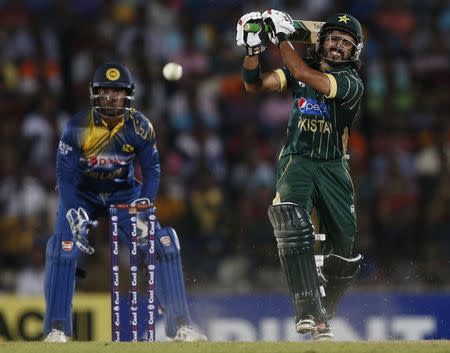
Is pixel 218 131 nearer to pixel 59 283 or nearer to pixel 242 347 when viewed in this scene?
pixel 59 283

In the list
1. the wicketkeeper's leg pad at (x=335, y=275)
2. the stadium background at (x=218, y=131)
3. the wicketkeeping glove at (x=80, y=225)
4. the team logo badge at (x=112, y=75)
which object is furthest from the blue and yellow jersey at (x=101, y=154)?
the stadium background at (x=218, y=131)

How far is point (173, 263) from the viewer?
912cm

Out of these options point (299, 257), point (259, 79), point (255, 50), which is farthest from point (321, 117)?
point (299, 257)

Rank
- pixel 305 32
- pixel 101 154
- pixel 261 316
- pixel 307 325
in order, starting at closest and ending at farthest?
pixel 307 325 < pixel 305 32 < pixel 101 154 < pixel 261 316

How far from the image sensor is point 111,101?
909 centimetres

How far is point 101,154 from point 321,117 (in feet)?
5.10

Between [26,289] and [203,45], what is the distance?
353cm

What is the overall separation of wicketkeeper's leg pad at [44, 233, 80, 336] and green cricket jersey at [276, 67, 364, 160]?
1.64 metres

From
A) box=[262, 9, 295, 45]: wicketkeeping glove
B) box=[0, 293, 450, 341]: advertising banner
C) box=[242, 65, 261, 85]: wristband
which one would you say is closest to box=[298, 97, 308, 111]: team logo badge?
box=[242, 65, 261, 85]: wristband

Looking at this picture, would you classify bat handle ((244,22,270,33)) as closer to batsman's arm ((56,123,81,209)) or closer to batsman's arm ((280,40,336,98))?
batsman's arm ((280,40,336,98))

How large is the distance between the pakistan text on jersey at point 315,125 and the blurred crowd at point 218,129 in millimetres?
3820

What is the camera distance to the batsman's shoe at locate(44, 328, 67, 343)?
29.1 feet

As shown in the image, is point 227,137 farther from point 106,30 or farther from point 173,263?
point 173,263

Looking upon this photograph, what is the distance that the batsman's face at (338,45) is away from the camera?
861 centimetres
